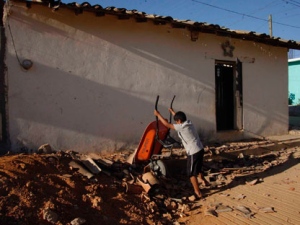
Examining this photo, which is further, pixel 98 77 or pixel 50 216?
pixel 98 77

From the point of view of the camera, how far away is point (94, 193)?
4.37 m

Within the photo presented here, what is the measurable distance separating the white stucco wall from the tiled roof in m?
0.27

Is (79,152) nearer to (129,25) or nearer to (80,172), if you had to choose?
(80,172)

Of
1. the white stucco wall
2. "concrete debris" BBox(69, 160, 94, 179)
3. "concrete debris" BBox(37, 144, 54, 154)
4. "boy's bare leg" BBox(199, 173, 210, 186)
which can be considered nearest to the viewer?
"concrete debris" BBox(69, 160, 94, 179)

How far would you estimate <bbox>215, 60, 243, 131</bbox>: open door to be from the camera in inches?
363

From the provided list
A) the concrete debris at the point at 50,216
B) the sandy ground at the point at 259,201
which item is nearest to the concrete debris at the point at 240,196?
the sandy ground at the point at 259,201

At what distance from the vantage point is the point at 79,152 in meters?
6.52

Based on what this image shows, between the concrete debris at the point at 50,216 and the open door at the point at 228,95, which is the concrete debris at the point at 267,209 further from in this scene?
the open door at the point at 228,95

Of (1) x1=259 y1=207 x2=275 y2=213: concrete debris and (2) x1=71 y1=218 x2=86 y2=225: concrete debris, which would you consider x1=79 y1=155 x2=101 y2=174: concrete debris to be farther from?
(1) x1=259 y1=207 x2=275 y2=213: concrete debris

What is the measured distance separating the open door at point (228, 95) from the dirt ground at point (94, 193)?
3295 millimetres

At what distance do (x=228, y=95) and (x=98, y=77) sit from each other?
186 inches

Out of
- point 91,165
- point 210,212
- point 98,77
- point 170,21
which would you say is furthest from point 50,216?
point 170,21

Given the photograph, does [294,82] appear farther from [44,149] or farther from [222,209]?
[44,149]

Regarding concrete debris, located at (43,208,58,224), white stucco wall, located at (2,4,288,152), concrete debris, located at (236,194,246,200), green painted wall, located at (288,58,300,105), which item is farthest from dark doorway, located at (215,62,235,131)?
green painted wall, located at (288,58,300,105)
